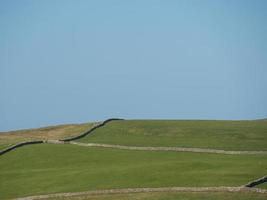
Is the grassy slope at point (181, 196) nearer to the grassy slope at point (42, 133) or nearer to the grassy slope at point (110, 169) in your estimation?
the grassy slope at point (110, 169)

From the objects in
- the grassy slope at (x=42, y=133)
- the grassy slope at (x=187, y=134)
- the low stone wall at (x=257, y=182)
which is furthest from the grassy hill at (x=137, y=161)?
the low stone wall at (x=257, y=182)

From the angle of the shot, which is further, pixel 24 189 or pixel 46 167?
pixel 46 167

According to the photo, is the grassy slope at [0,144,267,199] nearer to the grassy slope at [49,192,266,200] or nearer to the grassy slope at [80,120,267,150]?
the grassy slope at [49,192,266,200]

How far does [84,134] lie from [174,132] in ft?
45.2

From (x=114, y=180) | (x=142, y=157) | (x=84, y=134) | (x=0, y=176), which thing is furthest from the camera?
(x=84, y=134)

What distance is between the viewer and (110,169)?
63.4 m

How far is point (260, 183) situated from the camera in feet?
172

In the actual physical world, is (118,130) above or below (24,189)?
above

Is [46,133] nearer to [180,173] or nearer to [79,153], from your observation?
[79,153]

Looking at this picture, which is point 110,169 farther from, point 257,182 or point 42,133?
point 42,133

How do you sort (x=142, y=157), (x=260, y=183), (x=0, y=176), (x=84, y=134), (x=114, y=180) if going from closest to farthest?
(x=260, y=183) < (x=114, y=180) < (x=0, y=176) < (x=142, y=157) < (x=84, y=134)

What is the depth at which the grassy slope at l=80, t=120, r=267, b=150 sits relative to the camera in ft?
269

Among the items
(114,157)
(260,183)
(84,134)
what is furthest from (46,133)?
(260,183)

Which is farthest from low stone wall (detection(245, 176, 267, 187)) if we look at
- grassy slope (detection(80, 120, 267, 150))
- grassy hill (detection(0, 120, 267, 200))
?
grassy slope (detection(80, 120, 267, 150))
